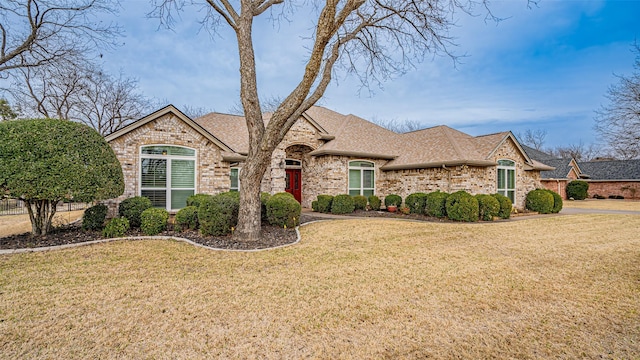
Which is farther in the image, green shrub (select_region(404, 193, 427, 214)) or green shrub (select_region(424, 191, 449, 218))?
green shrub (select_region(404, 193, 427, 214))

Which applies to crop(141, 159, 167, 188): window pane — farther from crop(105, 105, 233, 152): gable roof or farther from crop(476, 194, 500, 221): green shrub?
crop(476, 194, 500, 221): green shrub

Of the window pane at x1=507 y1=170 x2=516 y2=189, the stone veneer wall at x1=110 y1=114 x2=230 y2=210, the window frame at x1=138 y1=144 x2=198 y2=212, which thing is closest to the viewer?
the stone veneer wall at x1=110 y1=114 x2=230 y2=210

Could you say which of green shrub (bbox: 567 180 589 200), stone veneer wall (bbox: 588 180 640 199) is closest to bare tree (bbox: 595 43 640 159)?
green shrub (bbox: 567 180 589 200)

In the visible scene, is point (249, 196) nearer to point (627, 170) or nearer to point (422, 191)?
point (422, 191)

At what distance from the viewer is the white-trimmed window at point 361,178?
15.2 meters

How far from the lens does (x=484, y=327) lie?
3150 mm

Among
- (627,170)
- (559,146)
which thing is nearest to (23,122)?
(627,170)

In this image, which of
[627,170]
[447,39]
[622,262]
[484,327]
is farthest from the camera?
[627,170]

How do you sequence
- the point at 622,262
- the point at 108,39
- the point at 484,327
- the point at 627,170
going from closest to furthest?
the point at 484,327 < the point at 622,262 < the point at 108,39 < the point at 627,170

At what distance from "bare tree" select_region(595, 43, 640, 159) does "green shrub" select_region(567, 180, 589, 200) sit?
10.7 m

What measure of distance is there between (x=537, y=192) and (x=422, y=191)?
5.96 meters

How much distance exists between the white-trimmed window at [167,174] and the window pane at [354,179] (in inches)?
307

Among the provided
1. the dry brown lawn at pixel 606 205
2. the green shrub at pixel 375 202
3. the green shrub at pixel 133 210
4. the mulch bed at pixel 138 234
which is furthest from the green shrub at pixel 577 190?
the green shrub at pixel 133 210

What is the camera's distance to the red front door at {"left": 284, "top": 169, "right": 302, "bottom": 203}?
1614 centimetres
